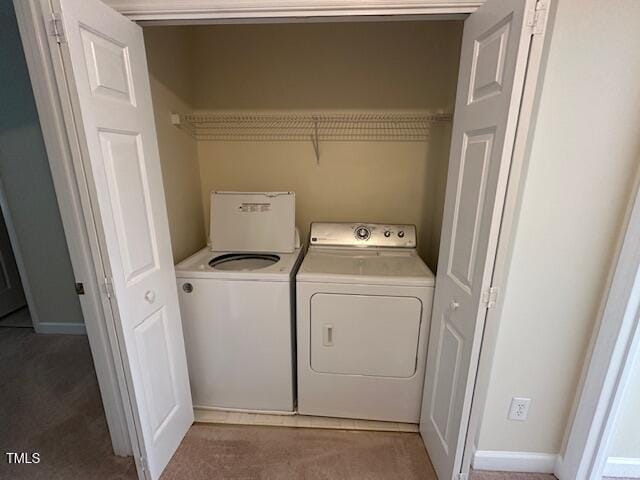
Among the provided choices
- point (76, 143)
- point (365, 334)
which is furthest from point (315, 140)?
point (76, 143)

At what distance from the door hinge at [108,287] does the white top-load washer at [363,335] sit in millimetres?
837

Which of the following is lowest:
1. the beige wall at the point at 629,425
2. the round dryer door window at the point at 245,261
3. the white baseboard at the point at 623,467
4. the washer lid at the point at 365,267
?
the white baseboard at the point at 623,467

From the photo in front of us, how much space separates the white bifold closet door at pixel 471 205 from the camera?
0.99m

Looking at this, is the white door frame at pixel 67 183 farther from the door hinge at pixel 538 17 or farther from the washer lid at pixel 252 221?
the door hinge at pixel 538 17

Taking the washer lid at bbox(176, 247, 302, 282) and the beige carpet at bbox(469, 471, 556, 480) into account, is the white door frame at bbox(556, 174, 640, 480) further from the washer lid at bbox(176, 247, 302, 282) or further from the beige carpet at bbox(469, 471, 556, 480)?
the washer lid at bbox(176, 247, 302, 282)

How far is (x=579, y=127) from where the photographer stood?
1186 millimetres

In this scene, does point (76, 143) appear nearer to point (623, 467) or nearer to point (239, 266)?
point (239, 266)

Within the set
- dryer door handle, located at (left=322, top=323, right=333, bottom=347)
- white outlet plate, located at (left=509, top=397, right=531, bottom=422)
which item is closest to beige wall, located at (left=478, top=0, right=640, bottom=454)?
white outlet plate, located at (left=509, top=397, right=531, bottom=422)

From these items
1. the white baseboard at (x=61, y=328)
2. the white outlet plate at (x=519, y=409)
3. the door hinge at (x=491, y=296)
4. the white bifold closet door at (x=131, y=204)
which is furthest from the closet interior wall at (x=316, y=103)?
the white baseboard at (x=61, y=328)

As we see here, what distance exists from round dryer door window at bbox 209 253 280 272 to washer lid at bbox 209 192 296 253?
4cm

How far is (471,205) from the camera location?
123cm

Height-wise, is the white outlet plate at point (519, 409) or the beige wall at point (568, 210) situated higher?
the beige wall at point (568, 210)

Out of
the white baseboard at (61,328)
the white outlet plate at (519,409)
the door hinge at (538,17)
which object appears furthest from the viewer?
the white baseboard at (61,328)

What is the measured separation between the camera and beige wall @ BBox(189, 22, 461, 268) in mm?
Result: 2092
